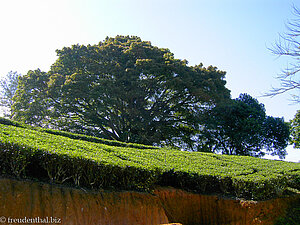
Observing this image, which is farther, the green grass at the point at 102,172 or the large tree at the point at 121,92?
the large tree at the point at 121,92

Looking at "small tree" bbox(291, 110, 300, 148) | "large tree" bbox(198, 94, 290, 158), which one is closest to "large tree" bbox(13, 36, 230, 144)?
"large tree" bbox(198, 94, 290, 158)

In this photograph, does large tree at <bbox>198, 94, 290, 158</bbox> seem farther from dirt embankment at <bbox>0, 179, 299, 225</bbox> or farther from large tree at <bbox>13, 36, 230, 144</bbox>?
dirt embankment at <bbox>0, 179, 299, 225</bbox>

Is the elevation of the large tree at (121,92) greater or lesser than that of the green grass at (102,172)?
greater

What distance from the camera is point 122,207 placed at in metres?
4.61

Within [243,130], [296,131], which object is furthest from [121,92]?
[296,131]

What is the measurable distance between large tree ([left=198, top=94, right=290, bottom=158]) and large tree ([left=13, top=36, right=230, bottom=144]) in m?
1.55

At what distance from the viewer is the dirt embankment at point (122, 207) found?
357 centimetres

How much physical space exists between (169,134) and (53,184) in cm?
1572

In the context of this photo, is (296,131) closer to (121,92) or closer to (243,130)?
(243,130)

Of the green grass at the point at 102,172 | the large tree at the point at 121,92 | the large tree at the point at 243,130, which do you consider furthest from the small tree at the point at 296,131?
the green grass at the point at 102,172

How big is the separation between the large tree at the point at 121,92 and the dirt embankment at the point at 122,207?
10727 mm

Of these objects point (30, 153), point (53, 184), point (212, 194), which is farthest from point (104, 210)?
point (212, 194)

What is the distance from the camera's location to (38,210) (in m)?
3.63

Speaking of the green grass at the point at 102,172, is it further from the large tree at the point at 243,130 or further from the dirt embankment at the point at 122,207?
the large tree at the point at 243,130
